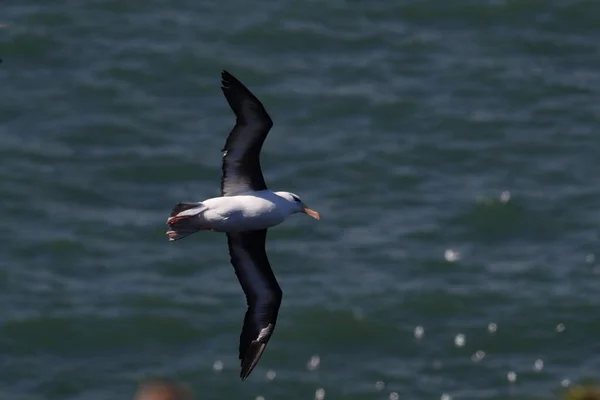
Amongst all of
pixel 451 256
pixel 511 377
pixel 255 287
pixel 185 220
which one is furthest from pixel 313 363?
pixel 185 220

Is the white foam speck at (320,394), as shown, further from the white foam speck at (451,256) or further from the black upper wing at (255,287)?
the black upper wing at (255,287)

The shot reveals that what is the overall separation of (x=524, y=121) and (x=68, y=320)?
1125cm

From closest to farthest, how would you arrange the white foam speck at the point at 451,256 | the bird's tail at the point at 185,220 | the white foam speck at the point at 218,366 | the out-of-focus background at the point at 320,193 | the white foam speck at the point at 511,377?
1. the bird's tail at the point at 185,220
2. the white foam speck at the point at 511,377
3. the white foam speck at the point at 218,366
4. the out-of-focus background at the point at 320,193
5. the white foam speck at the point at 451,256

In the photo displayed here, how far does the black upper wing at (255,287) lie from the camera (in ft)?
48.1

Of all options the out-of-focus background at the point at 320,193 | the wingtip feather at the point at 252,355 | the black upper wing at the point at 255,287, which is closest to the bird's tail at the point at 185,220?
the black upper wing at the point at 255,287

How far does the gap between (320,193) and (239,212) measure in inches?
542

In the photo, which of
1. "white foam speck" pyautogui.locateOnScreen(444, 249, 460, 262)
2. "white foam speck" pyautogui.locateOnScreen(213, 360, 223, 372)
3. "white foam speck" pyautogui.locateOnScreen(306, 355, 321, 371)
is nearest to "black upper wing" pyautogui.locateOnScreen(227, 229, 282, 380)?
"white foam speck" pyautogui.locateOnScreen(213, 360, 223, 372)

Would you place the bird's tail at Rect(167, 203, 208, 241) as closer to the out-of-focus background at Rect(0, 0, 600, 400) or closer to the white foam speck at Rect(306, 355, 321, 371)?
the out-of-focus background at Rect(0, 0, 600, 400)

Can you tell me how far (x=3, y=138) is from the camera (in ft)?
94.4

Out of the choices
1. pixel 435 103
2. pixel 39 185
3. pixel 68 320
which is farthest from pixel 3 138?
pixel 435 103

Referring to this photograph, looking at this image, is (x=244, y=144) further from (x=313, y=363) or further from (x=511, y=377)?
(x=511, y=377)

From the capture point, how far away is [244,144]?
14000 mm

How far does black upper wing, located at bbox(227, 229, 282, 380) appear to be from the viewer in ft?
48.1

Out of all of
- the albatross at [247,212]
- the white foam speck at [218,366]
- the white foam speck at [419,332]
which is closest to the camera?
the albatross at [247,212]
